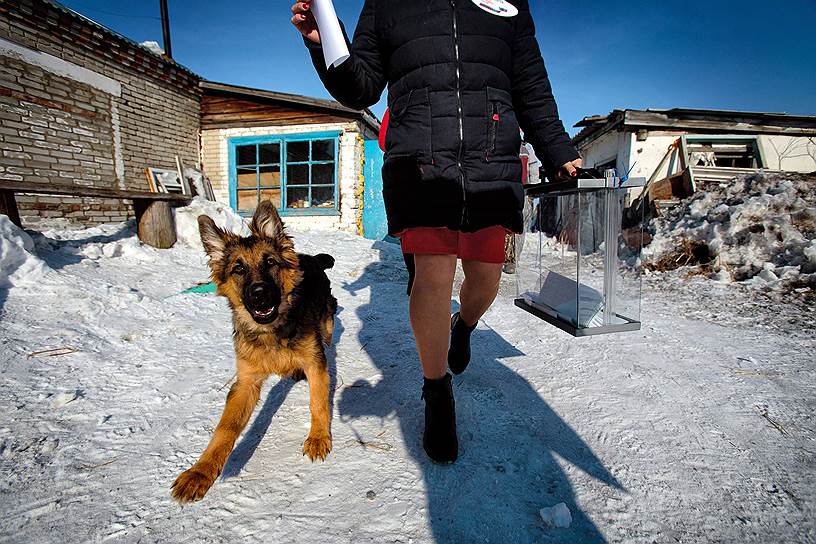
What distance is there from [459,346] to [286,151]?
32.2ft

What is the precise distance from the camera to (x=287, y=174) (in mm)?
10602

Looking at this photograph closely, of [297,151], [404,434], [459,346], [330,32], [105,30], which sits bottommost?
[404,434]

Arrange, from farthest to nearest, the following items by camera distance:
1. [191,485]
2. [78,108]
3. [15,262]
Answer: [78,108] < [15,262] < [191,485]

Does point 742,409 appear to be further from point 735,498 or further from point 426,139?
point 426,139

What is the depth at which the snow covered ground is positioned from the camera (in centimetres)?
134

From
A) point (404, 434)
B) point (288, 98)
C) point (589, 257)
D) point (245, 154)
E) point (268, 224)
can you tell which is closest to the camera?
point (404, 434)

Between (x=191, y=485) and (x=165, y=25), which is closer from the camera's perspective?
(x=191, y=485)

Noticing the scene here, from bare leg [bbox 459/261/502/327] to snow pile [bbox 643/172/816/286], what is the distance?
4.94m

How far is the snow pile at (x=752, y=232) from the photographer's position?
489 cm

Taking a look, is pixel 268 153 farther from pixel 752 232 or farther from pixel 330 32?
pixel 752 232

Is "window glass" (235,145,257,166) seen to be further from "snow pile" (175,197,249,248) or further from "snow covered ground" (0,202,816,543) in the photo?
"snow covered ground" (0,202,816,543)

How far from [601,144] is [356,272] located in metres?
11.8

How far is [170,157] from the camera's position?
396 inches

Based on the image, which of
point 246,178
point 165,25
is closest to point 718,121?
point 246,178
